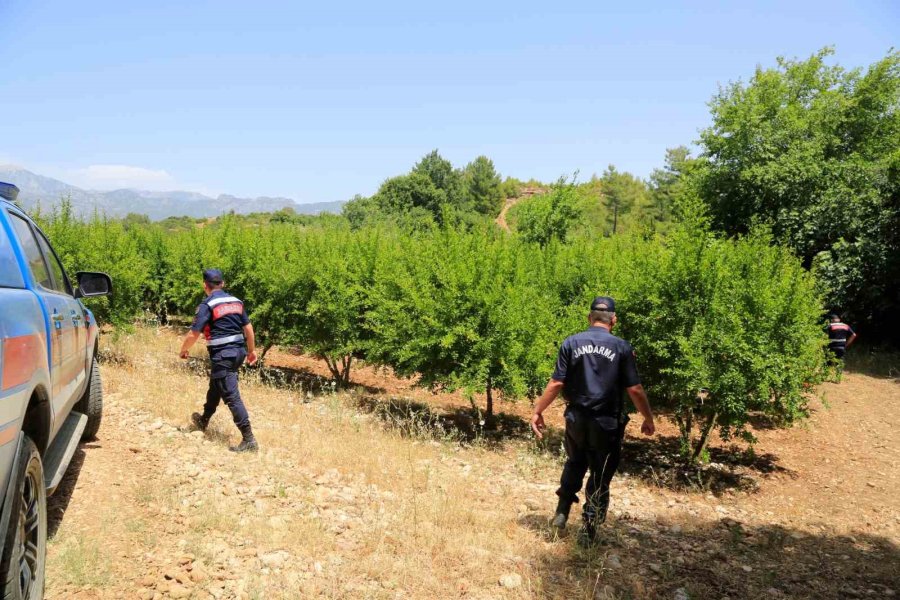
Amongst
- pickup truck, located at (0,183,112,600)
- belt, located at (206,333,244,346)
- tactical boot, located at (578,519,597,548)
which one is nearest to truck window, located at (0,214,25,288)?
pickup truck, located at (0,183,112,600)

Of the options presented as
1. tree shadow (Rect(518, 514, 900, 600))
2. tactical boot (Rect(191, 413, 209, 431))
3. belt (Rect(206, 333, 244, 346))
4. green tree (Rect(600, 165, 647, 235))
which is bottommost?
tree shadow (Rect(518, 514, 900, 600))

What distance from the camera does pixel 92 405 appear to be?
17.0 feet

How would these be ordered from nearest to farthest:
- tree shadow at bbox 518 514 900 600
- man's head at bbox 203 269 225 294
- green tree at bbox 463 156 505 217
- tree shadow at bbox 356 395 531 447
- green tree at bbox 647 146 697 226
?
tree shadow at bbox 518 514 900 600, man's head at bbox 203 269 225 294, tree shadow at bbox 356 395 531 447, green tree at bbox 647 146 697 226, green tree at bbox 463 156 505 217

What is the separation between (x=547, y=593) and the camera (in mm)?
3889

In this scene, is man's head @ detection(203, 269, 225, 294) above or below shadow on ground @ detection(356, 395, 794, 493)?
above

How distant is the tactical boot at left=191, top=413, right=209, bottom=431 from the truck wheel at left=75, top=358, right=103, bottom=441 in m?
1.39

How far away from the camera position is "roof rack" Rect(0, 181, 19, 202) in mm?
3586

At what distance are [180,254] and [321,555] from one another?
54.2ft

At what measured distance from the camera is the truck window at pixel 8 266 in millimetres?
2792

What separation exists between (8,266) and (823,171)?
2495 cm

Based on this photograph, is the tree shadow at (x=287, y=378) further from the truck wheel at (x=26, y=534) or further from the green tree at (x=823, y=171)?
the green tree at (x=823, y=171)

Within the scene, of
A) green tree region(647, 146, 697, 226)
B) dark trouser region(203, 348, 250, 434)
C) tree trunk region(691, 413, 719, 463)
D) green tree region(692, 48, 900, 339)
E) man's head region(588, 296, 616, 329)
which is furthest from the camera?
green tree region(647, 146, 697, 226)

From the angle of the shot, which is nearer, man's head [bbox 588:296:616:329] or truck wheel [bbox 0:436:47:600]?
truck wheel [bbox 0:436:47:600]

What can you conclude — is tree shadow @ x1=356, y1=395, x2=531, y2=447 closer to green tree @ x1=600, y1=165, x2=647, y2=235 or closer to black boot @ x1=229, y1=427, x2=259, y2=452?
black boot @ x1=229, y1=427, x2=259, y2=452
